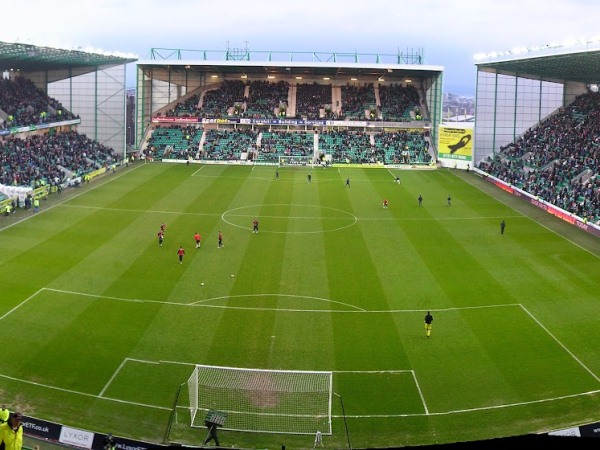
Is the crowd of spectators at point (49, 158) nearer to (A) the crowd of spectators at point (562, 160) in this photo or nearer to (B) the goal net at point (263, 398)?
(B) the goal net at point (263, 398)

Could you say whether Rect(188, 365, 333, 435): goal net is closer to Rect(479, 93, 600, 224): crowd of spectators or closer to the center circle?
the center circle

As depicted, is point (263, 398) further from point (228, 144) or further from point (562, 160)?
point (228, 144)

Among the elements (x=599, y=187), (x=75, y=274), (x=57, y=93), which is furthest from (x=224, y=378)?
(x=57, y=93)

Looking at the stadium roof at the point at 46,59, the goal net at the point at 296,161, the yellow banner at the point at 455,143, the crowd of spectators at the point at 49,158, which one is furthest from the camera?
the goal net at the point at 296,161

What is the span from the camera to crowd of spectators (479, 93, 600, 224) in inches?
1943

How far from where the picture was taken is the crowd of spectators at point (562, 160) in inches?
1943

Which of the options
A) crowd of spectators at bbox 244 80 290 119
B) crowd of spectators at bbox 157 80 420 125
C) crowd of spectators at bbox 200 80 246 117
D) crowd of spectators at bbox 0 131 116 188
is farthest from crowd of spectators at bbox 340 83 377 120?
crowd of spectators at bbox 0 131 116 188

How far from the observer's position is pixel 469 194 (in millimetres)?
57031

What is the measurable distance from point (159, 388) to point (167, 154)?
6092 centimetres

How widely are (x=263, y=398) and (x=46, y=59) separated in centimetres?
5474

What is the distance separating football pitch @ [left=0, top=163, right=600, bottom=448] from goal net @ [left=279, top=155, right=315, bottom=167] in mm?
28927

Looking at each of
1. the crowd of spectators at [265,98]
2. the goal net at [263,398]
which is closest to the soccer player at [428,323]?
the goal net at [263,398]

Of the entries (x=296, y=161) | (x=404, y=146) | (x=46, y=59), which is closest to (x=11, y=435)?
(x=46, y=59)

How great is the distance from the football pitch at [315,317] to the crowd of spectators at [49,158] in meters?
7.68
